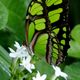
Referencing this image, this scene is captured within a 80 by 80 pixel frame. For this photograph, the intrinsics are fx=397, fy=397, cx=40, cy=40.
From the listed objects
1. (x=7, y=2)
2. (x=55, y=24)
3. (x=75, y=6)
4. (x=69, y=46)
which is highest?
(x=7, y=2)

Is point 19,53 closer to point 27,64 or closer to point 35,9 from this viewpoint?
point 27,64

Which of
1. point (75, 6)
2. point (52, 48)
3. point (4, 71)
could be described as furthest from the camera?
point (75, 6)

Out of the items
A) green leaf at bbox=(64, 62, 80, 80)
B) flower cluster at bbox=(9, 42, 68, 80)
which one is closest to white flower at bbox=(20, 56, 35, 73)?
flower cluster at bbox=(9, 42, 68, 80)

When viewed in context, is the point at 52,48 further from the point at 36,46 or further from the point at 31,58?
the point at 31,58

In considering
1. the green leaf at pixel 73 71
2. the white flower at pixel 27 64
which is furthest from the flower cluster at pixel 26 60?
the green leaf at pixel 73 71

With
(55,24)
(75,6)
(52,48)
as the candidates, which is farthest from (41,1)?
(75,6)

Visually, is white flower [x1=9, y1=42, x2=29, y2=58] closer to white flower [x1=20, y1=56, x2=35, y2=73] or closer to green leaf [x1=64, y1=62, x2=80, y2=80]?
white flower [x1=20, y1=56, x2=35, y2=73]

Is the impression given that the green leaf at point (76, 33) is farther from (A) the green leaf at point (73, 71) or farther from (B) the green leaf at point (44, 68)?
(B) the green leaf at point (44, 68)
